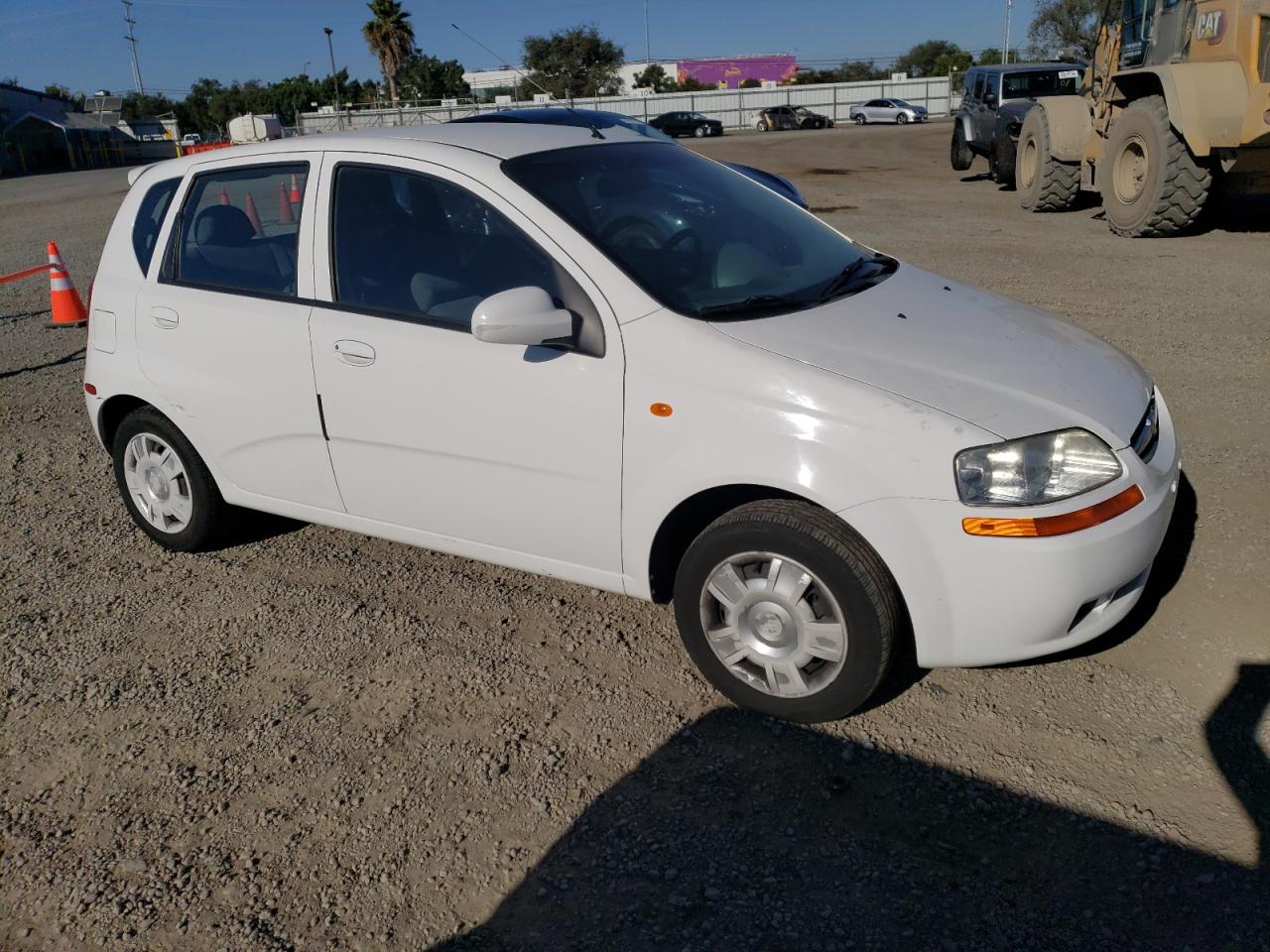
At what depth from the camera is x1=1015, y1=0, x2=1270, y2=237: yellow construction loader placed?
9.66 metres

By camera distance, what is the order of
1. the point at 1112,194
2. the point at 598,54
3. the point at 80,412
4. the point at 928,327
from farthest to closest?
the point at 598,54 < the point at 1112,194 < the point at 80,412 < the point at 928,327

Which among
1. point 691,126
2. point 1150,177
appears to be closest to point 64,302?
point 1150,177

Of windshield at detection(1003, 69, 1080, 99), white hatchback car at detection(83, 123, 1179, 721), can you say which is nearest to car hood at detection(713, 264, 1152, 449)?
white hatchback car at detection(83, 123, 1179, 721)

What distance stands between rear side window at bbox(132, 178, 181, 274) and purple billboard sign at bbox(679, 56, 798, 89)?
4077 inches

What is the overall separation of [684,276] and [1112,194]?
10.6 m

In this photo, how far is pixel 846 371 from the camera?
3.00 metres

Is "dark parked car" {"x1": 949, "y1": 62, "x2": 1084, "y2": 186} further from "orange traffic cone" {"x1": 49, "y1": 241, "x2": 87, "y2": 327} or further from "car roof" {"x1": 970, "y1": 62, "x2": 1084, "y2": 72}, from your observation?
"orange traffic cone" {"x1": 49, "y1": 241, "x2": 87, "y2": 327}

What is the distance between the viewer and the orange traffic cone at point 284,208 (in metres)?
4.04

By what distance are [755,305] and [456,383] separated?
1.03 meters

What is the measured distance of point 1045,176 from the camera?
14016 millimetres

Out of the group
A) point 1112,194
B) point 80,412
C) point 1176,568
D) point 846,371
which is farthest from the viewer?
point 1112,194

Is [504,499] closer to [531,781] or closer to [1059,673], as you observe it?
[531,781]

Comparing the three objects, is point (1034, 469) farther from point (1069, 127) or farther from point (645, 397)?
point (1069, 127)

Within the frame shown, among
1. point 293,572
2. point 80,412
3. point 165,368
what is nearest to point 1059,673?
point 293,572
